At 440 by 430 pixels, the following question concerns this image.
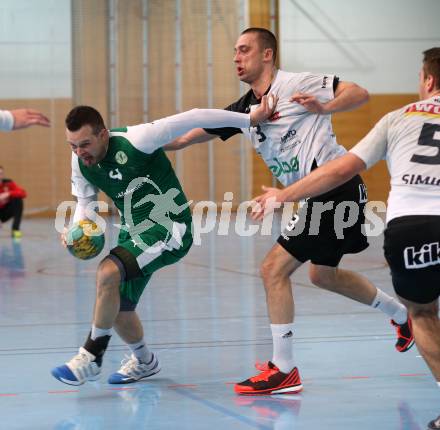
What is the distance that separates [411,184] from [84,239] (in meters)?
2.14

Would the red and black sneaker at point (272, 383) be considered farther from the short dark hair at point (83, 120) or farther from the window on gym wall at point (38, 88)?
the window on gym wall at point (38, 88)

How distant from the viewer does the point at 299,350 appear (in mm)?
6484

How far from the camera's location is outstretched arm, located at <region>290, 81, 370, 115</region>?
215 inches

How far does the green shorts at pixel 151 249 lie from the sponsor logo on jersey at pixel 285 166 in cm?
67

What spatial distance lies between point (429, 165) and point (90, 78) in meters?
18.6

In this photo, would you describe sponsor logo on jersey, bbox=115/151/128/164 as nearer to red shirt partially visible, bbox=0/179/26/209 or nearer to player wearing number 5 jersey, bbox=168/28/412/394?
player wearing number 5 jersey, bbox=168/28/412/394

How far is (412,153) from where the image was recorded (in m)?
4.28

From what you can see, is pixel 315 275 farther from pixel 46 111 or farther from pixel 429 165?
pixel 46 111

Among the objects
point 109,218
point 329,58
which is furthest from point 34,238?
point 329,58

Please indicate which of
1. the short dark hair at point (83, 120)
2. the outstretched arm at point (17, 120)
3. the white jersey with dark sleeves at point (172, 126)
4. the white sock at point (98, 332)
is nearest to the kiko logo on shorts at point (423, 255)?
the white jersey with dark sleeves at point (172, 126)

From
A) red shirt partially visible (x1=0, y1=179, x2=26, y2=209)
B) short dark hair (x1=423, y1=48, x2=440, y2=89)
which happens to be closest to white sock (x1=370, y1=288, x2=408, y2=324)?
short dark hair (x1=423, y1=48, x2=440, y2=89)

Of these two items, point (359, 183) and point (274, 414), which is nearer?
point (274, 414)

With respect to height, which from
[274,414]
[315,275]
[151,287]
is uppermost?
[315,275]

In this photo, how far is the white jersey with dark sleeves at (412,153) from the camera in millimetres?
4254
